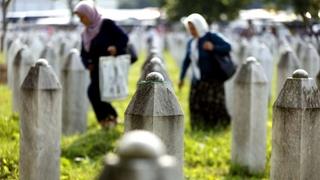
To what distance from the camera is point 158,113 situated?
16.1 feet

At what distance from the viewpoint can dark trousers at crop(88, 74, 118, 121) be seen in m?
9.84

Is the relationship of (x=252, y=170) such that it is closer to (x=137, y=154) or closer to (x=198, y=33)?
(x=198, y=33)

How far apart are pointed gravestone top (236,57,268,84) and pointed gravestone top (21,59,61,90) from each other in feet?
7.83

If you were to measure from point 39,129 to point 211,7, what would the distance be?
31.3m

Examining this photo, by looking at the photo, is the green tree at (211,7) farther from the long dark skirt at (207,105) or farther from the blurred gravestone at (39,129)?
the blurred gravestone at (39,129)

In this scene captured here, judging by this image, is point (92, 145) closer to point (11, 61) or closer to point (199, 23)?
point (199, 23)

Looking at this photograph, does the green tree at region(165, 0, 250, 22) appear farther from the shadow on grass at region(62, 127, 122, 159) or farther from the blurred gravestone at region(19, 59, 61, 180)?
the blurred gravestone at region(19, 59, 61, 180)

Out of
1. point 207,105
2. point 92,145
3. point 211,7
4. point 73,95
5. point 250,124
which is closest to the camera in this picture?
point 250,124

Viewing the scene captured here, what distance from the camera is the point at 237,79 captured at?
26.9ft

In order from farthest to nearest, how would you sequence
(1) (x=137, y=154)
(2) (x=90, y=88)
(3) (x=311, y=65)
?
(3) (x=311, y=65), (2) (x=90, y=88), (1) (x=137, y=154)

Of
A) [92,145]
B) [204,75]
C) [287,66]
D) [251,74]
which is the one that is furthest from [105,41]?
[287,66]

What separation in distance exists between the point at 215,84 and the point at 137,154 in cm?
783

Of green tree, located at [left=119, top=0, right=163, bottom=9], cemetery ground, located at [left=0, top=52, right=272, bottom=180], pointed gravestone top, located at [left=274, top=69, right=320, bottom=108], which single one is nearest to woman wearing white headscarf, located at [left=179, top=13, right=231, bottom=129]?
cemetery ground, located at [left=0, top=52, right=272, bottom=180]

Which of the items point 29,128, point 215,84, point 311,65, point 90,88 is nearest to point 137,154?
point 29,128
